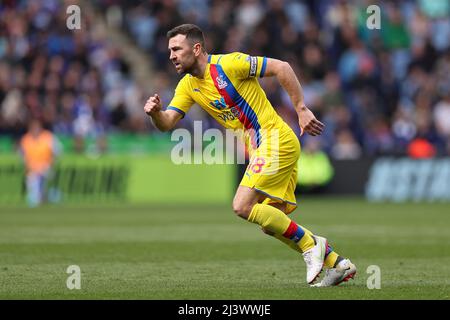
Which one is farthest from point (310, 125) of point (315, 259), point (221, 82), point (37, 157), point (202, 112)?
point (202, 112)

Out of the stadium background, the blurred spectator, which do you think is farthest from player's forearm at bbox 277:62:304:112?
the blurred spectator

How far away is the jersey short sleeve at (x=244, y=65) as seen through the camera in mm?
9352

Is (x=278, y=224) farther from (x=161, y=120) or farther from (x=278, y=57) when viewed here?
(x=278, y=57)

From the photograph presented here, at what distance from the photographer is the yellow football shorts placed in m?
9.34

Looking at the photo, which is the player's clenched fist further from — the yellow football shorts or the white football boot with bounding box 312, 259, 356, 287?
the white football boot with bounding box 312, 259, 356, 287

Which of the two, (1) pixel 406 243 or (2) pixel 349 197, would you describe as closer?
(1) pixel 406 243

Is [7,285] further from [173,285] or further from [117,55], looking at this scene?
[117,55]

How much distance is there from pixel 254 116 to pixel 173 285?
1.70 metres

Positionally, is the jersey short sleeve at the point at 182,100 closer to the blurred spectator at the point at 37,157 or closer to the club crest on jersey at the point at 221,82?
the club crest on jersey at the point at 221,82

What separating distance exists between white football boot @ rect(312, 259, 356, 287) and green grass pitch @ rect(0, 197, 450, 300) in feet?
0.38

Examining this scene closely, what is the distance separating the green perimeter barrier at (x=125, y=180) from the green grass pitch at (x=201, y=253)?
1954 millimetres

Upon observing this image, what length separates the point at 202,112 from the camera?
84.3ft

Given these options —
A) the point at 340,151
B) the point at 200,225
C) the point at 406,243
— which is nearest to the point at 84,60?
the point at 340,151

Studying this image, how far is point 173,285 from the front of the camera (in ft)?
30.9
